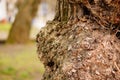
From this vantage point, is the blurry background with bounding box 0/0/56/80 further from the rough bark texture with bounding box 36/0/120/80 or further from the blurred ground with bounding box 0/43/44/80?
the rough bark texture with bounding box 36/0/120/80

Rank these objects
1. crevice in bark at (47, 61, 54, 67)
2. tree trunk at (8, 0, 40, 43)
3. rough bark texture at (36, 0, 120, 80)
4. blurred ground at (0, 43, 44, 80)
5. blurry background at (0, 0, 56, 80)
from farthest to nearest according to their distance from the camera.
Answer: tree trunk at (8, 0, 40, 43) → blurry background at (0, 0, 56, 80) → blurred ground at (0, 43, 44, 80) → crevice in bark at (47, 61, 54, 67) → rough bark texture at (36, 0, 120, 80)

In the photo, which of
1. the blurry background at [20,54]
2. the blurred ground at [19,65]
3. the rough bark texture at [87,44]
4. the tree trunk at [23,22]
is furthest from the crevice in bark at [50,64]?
the tree trunk at [23,22]

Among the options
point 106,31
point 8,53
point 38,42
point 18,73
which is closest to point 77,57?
point 106,31

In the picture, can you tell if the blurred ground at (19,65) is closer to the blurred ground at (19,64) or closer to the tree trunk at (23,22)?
the blurred ground at (19,64)

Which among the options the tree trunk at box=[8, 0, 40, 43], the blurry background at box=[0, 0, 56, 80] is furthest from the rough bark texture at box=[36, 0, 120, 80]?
the tree trunk at box=[8, 0, 40, 43]

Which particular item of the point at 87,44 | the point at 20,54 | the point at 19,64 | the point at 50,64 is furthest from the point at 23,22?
the point at 87,44

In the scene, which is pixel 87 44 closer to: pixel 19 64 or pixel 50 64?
pixel 50 64

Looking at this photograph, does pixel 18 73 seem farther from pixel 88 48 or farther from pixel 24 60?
pixel 88 48
